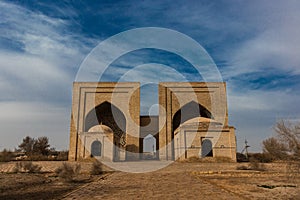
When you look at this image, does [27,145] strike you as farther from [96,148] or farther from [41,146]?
[96,148]

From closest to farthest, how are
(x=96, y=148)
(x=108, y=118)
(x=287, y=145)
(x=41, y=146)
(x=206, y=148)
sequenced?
(x=287, y=145) → (x=206, y=148) → (x=96, y=148) → (x=108, y=118) → (x=41, y=146)

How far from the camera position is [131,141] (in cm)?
2534

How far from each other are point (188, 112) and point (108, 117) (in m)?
9.30

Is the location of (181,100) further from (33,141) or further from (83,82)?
(33,141)

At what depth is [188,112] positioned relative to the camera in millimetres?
29328

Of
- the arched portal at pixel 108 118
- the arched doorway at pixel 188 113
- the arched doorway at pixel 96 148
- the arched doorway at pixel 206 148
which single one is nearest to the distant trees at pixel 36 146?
the arched portal at pixel 108 118

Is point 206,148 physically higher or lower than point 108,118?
lower

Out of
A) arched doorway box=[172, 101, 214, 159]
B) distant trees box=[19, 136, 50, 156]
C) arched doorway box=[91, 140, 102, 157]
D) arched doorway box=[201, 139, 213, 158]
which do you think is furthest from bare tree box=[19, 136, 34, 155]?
arched doorway box=[201, 139, 213, 158]

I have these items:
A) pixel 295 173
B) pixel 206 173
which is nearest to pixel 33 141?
pixel 206 173

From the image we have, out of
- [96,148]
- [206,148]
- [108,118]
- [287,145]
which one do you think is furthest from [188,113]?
[287,145]

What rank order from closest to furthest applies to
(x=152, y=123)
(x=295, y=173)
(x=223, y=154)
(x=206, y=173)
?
1. (x=295, y=173)
2. (x=206, y=173)
3. (x=223, y=154)
4. (x=152, y=123)

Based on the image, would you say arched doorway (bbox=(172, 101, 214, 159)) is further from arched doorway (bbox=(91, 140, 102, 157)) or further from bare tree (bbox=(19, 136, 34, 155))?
bare tree (bbox=(19, 136, 34, 155))

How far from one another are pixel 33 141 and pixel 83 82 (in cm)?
1159

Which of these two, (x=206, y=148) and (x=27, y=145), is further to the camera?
(x=27, y=145)
